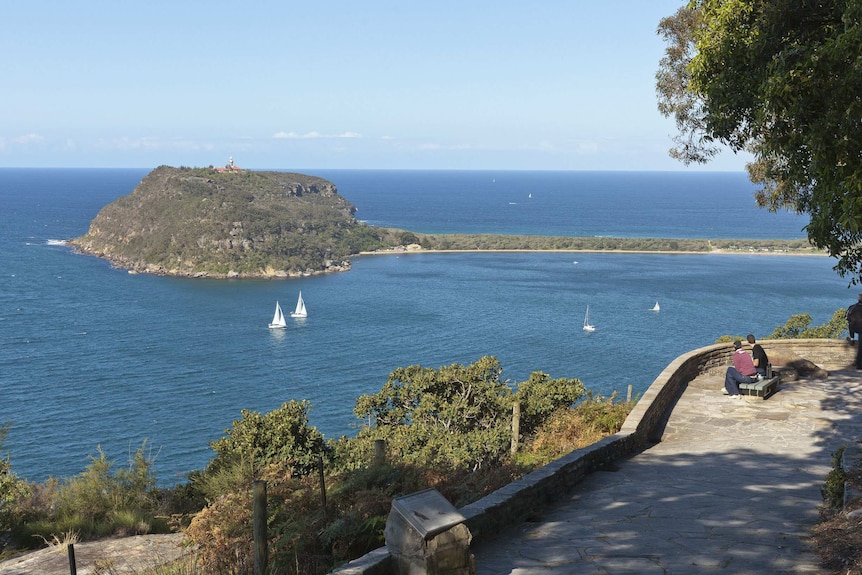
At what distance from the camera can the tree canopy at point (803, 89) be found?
22.3 feet

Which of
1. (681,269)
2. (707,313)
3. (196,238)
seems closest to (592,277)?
(681,269)

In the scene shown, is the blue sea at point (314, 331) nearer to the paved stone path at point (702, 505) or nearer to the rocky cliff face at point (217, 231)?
the rocky cliff face at point (217, 231)

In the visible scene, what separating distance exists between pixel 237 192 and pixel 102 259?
31569mm

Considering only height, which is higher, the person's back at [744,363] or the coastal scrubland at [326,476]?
the person's back at [744,363]

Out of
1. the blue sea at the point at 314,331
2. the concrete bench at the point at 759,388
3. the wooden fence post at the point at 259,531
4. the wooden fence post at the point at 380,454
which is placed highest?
the wooden fence post at the point at 259,531

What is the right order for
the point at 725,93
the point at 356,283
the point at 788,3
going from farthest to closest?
the point at 356,283
the point at 725,93
the point at 788,3

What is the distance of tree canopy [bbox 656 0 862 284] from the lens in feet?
22.3

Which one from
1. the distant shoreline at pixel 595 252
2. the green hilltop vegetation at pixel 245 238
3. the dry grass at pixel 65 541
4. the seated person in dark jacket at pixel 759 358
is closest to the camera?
the dry grass at pixel 65 541

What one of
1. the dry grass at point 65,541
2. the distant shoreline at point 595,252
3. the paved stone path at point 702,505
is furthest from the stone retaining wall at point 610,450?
the distant shoreline at point 595,252

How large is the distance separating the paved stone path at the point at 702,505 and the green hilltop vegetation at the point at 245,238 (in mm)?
108918

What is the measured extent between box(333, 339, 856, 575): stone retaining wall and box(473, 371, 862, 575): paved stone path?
156 mm

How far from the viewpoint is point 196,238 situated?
126625mm

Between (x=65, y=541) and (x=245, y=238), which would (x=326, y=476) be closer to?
(x=65, y=541)

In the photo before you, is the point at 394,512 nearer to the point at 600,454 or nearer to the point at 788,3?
the point at 600,454
